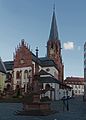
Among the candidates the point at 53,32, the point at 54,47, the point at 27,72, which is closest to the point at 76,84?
the point at 53,32

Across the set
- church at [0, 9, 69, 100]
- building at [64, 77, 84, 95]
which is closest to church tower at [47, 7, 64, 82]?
church at [0, 9, 69, 100]

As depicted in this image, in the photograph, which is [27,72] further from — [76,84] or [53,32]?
[76,84]

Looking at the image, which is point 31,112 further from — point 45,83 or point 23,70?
point 23,70

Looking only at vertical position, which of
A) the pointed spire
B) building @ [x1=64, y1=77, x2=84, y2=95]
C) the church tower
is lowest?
building @ [x1=64, y1=77, x2=84, y2=95]

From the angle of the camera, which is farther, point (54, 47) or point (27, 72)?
point (54, 47)

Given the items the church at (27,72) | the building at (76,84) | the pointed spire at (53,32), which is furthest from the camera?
the building at (76,84)

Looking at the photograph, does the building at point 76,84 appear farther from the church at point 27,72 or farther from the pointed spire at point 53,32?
the church at point 27,72

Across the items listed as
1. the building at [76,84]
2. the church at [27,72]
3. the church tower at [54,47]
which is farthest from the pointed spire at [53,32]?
the building at [76,84]

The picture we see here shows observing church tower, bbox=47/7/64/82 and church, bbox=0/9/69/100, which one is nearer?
church, bbox=0/9/69/100

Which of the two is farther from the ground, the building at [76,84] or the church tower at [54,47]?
the church tower at [54,47]

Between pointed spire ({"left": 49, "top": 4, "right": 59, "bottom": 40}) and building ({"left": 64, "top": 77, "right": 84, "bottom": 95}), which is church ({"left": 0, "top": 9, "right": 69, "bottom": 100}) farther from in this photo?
building ({"left": 64, "top": 77, "right": 84, "bottom": 95})

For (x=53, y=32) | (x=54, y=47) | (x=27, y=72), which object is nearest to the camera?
(x=27, y=72)

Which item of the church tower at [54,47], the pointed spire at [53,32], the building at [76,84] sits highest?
the pointed spire at [53,32]

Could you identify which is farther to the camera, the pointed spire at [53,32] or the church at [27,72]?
the pointed spire at [53,32]
